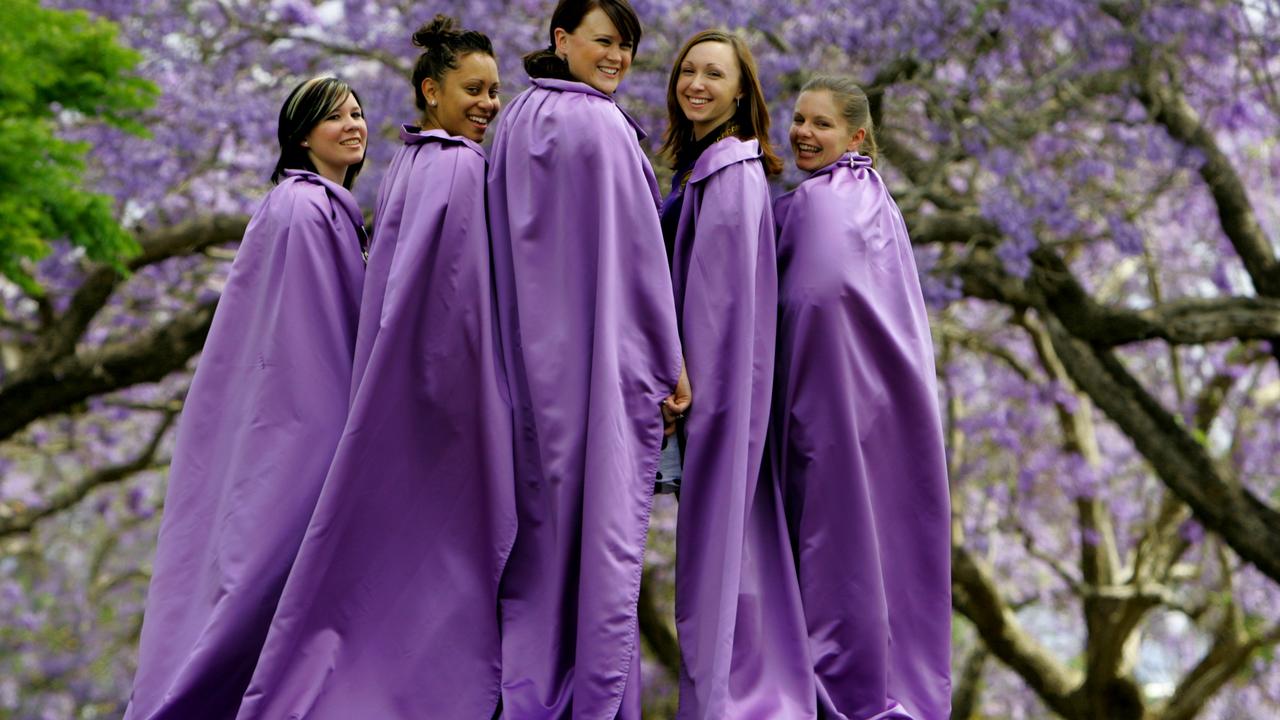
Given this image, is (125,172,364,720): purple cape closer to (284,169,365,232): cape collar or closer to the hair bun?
(284,169,365,232): cape collar

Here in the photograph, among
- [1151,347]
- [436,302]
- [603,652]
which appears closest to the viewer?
[603,652]

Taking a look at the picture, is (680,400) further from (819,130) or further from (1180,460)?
(1180,460)

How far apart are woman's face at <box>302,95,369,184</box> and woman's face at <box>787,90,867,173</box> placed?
3.95ft

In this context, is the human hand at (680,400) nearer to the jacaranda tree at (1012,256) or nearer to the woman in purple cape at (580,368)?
the woman in purple cape at (580,368)

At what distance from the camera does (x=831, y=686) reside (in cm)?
400

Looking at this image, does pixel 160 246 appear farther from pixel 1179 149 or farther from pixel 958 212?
pixel 1179 149

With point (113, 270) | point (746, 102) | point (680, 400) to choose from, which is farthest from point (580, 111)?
point (113, 270)

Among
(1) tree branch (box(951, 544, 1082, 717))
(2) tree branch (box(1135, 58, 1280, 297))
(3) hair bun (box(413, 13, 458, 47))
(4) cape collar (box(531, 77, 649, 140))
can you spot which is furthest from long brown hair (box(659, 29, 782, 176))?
(2) tree branch (box(1135, 58, 1280, 297))

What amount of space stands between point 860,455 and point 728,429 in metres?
0.38

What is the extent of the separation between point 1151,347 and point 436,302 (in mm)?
7955

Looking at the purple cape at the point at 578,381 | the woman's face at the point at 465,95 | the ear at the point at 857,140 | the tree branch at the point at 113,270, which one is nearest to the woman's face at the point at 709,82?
the purple cape at the point at 578,381

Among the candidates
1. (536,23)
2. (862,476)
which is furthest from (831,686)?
(536,23)

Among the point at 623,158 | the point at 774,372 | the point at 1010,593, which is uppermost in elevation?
the point at 623,158

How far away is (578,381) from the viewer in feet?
12.7
